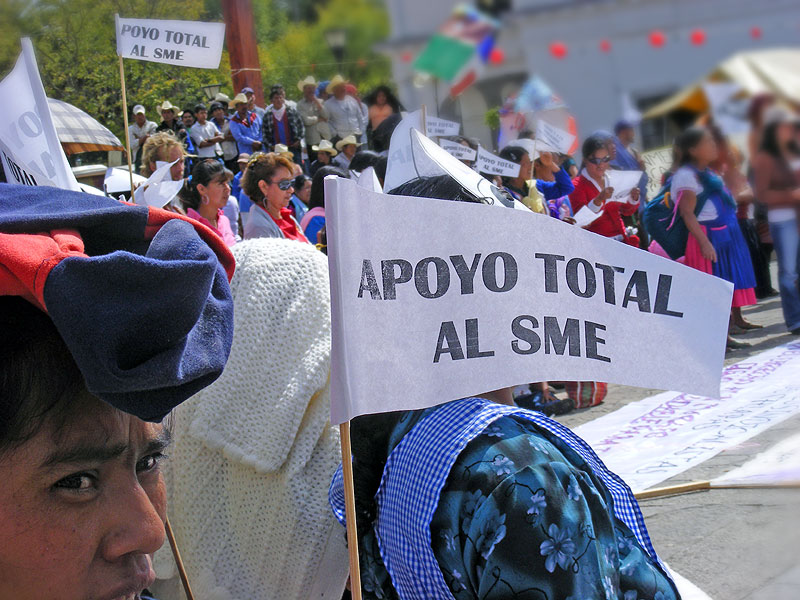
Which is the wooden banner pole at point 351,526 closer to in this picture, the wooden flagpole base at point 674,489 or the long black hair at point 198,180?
the wooden flagpole base at point 674,489

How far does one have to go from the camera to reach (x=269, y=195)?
562cm

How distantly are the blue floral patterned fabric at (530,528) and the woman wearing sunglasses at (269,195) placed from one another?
4.04m

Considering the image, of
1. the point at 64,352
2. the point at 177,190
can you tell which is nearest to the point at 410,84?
the point at 64,352

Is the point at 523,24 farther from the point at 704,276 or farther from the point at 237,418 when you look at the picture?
the point at 237,418

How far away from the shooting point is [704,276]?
1821 mm

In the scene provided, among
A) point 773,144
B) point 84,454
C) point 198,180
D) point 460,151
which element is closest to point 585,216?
point 460,151

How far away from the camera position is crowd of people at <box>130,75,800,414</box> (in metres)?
5.57

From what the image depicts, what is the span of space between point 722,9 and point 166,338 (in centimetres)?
70

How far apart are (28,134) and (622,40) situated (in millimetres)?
2503

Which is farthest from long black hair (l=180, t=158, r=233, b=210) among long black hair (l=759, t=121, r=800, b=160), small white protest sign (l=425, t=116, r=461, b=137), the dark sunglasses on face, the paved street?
long black hair (l=759, t=121, r=800, b=160)

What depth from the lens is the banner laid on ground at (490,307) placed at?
5.38ft

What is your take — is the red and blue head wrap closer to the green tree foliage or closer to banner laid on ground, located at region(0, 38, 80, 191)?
the green tree foliage

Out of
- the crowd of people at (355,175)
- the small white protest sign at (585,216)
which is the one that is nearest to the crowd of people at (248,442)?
the crowd of people at (355,175)

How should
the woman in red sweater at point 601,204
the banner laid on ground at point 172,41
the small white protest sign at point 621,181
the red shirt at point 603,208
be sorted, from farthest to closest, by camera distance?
the red shirt at point 603,208
the woman in red sweater at point 601,204
the small white protest sign at point 621,181
the banner laid on ground at point 172,41
